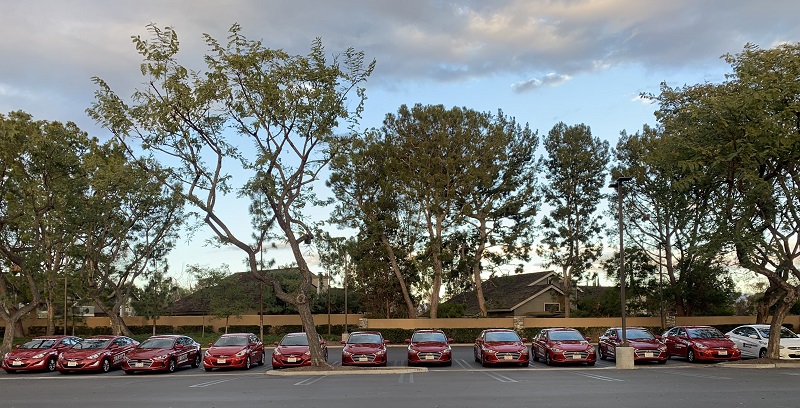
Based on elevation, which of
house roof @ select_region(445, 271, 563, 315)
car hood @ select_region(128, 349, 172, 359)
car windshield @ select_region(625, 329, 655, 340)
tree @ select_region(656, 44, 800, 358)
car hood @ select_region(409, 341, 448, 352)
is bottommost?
car hood @ select_region(128, 349, 172, 359)

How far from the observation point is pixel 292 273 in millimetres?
60125

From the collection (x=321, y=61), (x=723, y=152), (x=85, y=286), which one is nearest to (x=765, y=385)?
(x=723, y=152)

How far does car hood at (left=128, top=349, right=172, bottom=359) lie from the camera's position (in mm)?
25812

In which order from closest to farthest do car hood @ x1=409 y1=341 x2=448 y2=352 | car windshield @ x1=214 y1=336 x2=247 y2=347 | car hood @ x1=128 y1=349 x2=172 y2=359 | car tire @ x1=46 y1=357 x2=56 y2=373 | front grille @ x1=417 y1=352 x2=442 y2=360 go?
car hood @ x1=128 y1=349 x2=172 y2=359
front grille @ x1=417 y1=352 x2=442 y2=360
car hood @ x1=409 y1=341 x2=448 y2=352
car windshield @ x1=214 y1=336 x2=247 y2=347
car tire @ x1=46 y1=357 x2=56 y2=373

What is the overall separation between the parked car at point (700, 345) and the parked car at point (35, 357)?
24383 millimetres

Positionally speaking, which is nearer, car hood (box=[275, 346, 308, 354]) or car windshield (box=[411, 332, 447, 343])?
car hood (box=[275, 346, 308, 354])

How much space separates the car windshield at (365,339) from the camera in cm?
2730

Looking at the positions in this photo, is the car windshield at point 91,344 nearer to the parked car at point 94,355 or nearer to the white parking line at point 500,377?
the parked car at point 94,355

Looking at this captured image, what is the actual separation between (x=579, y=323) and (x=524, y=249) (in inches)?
254

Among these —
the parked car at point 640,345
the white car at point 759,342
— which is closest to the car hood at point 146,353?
the parked car at point 640,345

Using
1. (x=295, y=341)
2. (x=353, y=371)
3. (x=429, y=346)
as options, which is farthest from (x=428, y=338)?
(x=295, y=341)

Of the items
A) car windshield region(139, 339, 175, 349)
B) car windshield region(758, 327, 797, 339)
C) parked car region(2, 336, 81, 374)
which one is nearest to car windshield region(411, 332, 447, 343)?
car windshield region(139, 339, 175, 349)

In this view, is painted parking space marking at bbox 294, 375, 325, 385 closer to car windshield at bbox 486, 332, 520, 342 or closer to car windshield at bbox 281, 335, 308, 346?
car windshield at bbox 281, 335, 308, 346

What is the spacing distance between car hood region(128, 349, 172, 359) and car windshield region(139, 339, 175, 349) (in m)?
0.41
